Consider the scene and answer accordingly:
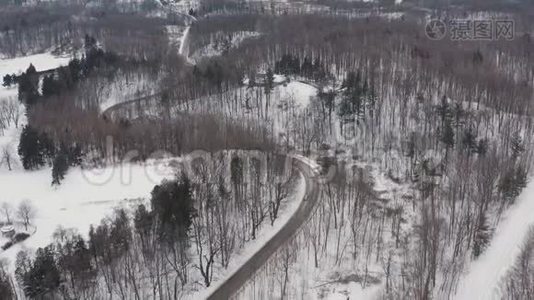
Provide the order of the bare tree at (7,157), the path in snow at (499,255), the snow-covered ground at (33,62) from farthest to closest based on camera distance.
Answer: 1. the snow-covered ground at (33,62)
2. the bare tree at (7,157)
3. the path in snow at (499,255)

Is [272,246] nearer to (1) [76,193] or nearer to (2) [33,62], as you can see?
(1) [76,193]

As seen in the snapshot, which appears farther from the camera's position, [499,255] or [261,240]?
[261,240]

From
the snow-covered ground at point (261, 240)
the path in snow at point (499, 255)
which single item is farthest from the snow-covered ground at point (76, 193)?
→ the path in snow at point (499, 255)

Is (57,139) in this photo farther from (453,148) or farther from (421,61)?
(421,61)

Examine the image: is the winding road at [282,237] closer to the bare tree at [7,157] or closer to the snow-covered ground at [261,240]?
the snow-covered ground at [261,240]

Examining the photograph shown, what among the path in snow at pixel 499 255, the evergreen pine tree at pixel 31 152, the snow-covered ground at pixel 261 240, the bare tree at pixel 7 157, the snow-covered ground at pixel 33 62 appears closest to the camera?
the path in snow at pixel 499 255

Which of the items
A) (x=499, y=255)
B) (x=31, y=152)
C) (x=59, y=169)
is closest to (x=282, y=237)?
(x=499, y=255)
